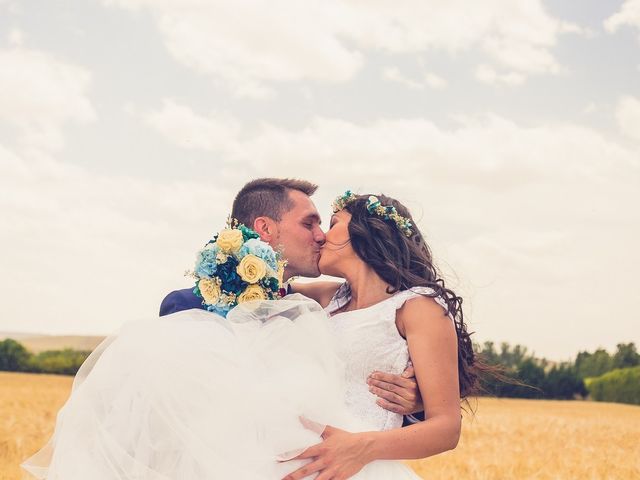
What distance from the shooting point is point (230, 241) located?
4441 millimetres

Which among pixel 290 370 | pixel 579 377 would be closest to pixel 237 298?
pixel 290 370

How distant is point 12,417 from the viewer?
11992 mm

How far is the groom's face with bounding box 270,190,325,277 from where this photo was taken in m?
5.27

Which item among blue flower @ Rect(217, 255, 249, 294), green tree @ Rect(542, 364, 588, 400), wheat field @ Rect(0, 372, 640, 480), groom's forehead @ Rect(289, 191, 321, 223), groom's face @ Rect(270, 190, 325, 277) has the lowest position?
wheat field @ Rect(0, 372, 640, 480)

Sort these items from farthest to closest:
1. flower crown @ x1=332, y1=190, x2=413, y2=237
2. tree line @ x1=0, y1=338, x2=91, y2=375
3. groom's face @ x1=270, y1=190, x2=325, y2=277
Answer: tree line @ x1=0, y1=338, x2=91, y2=375 → groom's face @ x1=270, y1=190, x2=325, y2=277 → flower crown @ x1=332, y1=190, x2=413, y2=237

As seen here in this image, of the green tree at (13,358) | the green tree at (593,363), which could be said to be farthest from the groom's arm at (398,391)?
the green tree at (593,363)

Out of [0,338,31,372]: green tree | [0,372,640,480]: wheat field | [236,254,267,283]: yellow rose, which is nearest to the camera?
[236,254,267,283]: yellow rose

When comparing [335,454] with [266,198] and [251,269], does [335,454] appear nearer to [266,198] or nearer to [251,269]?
[251,269]

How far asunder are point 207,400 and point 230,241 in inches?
40.3

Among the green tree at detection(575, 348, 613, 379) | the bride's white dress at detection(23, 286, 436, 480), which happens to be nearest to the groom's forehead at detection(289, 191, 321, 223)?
the bride's white dress at detection(23, 286, 436, 480)

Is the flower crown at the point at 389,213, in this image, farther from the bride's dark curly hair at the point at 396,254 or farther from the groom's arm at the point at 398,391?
the groom's arm at the point at 398,391

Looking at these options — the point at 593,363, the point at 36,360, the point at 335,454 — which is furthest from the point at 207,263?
the point at 593,363

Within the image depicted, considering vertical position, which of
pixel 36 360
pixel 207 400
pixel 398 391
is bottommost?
pixel 36 360

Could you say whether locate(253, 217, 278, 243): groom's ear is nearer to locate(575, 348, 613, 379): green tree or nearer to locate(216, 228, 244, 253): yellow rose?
locate(216, 228, 244, 253): yellow rose
